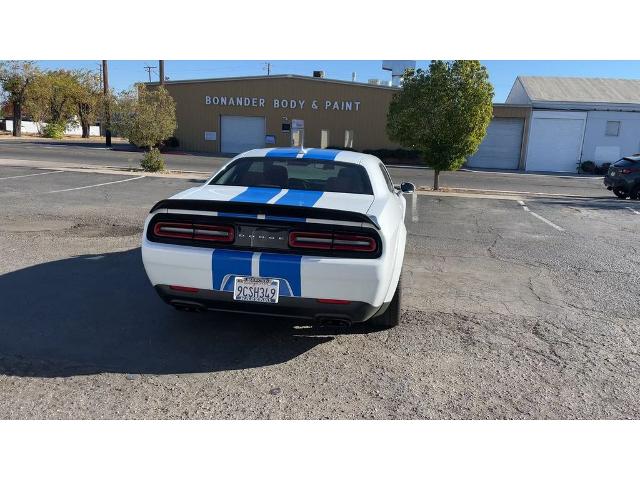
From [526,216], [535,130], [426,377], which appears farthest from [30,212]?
[535,130]

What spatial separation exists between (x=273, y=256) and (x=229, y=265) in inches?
12.1

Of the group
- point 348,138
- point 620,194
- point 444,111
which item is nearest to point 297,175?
point 444,111

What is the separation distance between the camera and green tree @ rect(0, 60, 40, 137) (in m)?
47.3

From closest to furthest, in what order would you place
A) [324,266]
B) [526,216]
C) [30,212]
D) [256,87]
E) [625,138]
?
[324,266] → [30,212] → [526,216] → [625,138] → [256,87]

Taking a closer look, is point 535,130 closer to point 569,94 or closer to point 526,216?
point 569,94

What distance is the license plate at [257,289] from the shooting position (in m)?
3.38

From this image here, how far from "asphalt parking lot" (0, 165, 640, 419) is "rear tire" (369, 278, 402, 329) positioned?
98mm

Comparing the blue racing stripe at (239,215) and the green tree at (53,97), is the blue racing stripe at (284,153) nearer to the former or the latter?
the blue racing stripe at (239,215)

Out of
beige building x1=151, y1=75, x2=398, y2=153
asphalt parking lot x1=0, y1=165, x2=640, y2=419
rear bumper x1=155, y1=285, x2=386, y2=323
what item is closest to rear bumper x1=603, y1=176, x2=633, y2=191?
asphalt parking lot x1=0, y1=165, x2=640, y2=419

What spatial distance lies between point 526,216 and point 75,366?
34.7ft

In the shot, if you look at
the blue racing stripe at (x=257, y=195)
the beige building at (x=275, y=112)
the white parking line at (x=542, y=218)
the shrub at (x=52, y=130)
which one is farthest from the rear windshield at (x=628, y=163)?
the shrub at (x=52, y=130)

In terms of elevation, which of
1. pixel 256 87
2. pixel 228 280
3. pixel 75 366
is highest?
pixel 256 87

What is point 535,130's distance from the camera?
33.3 m

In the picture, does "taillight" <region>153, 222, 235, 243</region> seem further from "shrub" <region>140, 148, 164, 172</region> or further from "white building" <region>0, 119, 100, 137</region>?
"white building" <region>0, 119, 100, 137</region>
